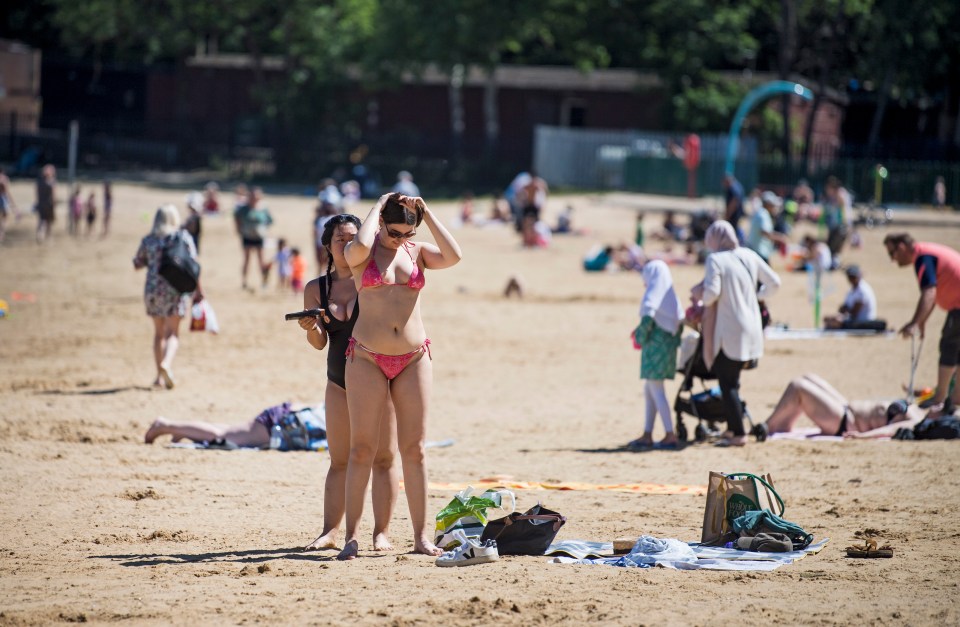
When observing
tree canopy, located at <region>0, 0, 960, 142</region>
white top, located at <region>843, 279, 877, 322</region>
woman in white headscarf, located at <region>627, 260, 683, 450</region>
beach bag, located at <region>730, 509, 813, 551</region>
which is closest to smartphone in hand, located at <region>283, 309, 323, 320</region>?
beach bag, located at <region>730, 509, 813, 551</region>

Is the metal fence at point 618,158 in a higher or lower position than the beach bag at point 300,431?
higher

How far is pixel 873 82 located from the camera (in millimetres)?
47406

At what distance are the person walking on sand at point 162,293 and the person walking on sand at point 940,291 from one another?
22.1 ft

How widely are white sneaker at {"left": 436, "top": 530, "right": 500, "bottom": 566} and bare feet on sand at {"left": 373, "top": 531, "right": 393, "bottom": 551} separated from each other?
0.37m

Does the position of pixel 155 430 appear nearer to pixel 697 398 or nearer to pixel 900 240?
pixel 697 398

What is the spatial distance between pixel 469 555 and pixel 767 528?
172 centimetres

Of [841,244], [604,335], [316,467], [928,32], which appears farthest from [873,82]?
[316,467]

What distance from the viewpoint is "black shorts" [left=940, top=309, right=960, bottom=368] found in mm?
10953

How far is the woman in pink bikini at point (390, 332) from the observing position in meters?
6.57

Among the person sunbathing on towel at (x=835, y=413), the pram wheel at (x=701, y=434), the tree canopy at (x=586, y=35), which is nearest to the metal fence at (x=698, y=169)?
the tree canopy at (x=586, y=35)

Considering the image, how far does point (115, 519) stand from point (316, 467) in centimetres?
204

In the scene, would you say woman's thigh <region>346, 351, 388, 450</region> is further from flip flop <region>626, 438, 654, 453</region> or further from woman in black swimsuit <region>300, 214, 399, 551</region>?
flip flop <region>626, 438, 654, 453</region>

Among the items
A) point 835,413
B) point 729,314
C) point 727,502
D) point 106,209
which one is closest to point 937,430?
point 835,413

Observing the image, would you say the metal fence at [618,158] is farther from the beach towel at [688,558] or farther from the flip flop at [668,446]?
the beach towel at [688,558]
